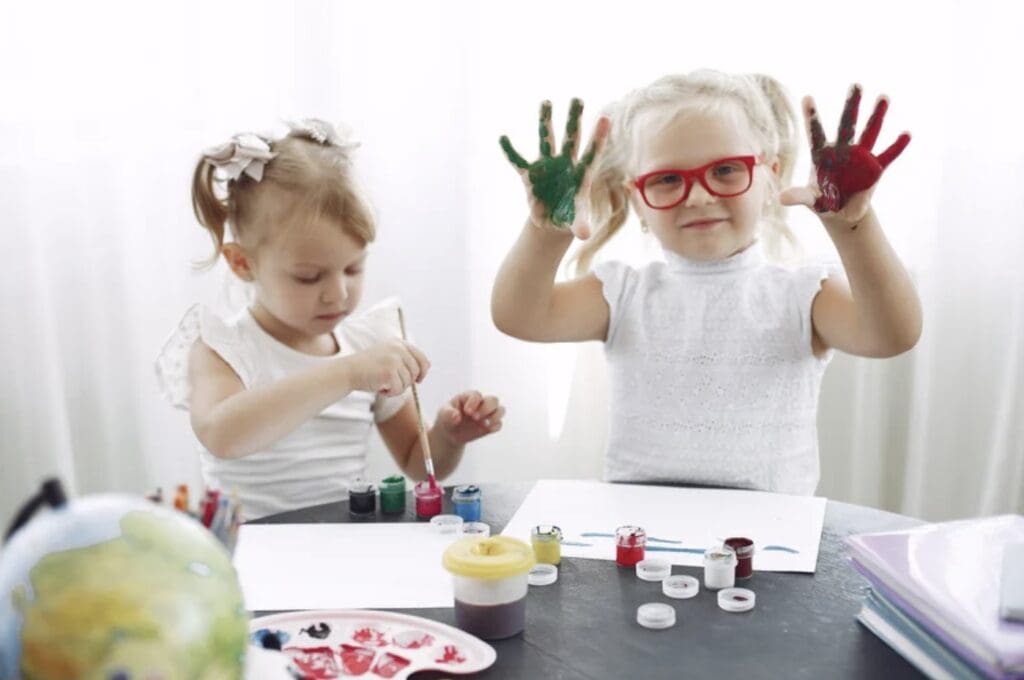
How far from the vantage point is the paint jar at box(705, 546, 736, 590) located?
32.0 inches

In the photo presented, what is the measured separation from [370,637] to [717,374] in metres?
0.64

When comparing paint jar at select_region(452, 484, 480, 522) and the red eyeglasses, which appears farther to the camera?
the red eyeglasses

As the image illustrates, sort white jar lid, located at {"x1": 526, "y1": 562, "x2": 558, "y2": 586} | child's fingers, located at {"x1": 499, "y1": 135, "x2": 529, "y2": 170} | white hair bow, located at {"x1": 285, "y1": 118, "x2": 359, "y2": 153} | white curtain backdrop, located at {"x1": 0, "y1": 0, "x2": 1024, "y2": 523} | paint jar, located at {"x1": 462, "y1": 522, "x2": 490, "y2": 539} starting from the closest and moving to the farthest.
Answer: white jar lid, located at {"x1": 526, "y1": 562, "x2": 558, "y2": 586} < paint jar, located at {"x1": 462, "y1": 522, "x2": 490, "y2": 539} < child's fingers, located at {"x1": 499, "y1": 135, "x2": 529, "y2": 170} < white hair bow, located at {"x1": 285, "y1": 118, "x2": 359, "y2": 153} < white curtain backdrop, located at {"x1": 0, "y1": 0, "x2": 1024, "y2": 523}

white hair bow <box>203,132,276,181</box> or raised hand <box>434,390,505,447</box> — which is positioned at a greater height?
white hair bow <box>203,132,276,181</box>

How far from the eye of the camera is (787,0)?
5.49 feet

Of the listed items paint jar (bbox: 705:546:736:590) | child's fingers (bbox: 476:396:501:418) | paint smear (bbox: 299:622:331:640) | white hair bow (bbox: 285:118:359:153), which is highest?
white hair bow (bbox: 285:118:359:153)

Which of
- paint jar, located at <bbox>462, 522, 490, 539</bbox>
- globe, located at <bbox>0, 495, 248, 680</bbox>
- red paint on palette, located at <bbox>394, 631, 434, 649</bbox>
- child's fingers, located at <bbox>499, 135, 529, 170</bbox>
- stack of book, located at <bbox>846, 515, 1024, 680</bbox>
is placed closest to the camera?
globe, located at <bbox>0, 495, 248, 680</bbox>

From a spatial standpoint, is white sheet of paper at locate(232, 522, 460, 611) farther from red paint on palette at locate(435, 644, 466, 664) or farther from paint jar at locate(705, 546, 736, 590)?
paint jar at locate(705, 546, 736, 590)

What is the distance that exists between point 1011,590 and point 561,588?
0.32 metres

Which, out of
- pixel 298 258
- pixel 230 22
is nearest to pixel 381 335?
pixel 298 258

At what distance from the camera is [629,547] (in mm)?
870

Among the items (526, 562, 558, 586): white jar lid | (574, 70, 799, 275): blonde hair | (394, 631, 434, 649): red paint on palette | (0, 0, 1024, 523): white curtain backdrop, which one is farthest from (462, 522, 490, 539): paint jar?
(0, 0, 1024, 523): white curtain backdrop

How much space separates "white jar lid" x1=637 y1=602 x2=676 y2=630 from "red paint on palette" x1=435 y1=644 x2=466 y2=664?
0.43ft

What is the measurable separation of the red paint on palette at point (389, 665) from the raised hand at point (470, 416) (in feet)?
1.75
